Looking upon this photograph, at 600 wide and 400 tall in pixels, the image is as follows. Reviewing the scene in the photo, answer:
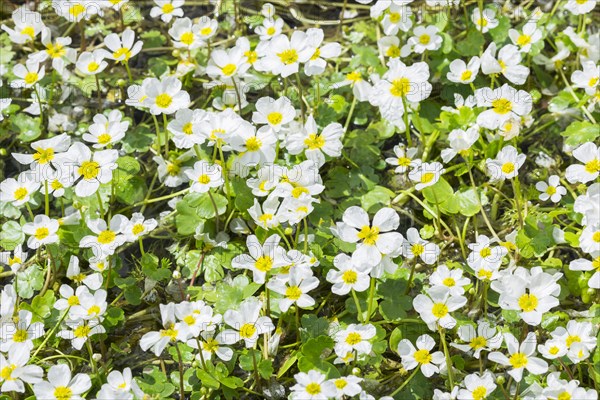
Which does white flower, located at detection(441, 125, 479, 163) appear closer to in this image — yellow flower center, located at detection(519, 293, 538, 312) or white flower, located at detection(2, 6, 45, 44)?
yellow flower center, located at detection(519, 293, 538, 312)

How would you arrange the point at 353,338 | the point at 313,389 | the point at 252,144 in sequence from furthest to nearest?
the point at 252,144, the point at 353,338, the point at 313,389

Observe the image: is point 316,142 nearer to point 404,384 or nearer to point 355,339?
point 355,339

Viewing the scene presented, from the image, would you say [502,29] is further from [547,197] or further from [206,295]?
[206,295]

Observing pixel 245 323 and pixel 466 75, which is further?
pixel 466 75

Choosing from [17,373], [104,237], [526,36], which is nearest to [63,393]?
[17,373]

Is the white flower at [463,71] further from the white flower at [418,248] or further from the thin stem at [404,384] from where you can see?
the thin stem at [404,384]

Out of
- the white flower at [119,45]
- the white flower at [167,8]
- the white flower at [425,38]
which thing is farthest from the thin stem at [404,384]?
the white flower at [167,8]

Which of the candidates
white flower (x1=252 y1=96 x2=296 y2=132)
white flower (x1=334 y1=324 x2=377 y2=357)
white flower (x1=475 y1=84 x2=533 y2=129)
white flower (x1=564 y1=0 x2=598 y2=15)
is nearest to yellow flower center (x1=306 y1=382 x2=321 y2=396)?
white flower (x1=334 y1=324 x2=377 y2=357)
